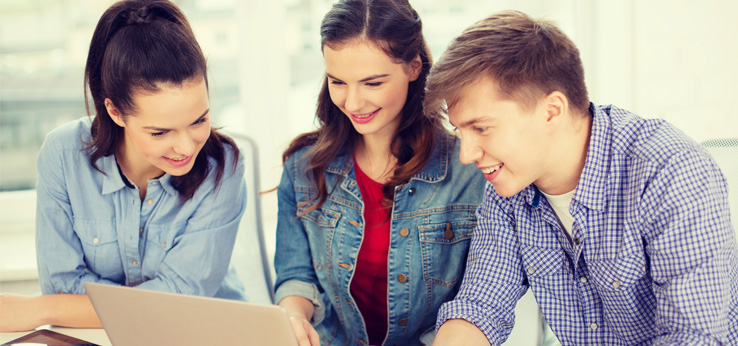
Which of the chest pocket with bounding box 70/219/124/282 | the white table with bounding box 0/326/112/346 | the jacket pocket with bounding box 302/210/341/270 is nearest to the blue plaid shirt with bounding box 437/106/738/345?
the jacket pocket with bounding box 302/210/341/270

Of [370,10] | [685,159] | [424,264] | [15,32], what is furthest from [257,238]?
[15,32]

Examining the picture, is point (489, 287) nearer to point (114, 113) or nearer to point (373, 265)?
point (373, 265)

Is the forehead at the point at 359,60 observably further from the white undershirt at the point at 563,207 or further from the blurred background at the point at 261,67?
the blurred background at the point at 261,67

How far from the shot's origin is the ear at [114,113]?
1.32 m

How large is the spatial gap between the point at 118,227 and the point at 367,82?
0.66 m

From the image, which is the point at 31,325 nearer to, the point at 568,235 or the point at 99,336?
the point at 99,336

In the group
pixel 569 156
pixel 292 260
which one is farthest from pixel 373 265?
pixel 569 156

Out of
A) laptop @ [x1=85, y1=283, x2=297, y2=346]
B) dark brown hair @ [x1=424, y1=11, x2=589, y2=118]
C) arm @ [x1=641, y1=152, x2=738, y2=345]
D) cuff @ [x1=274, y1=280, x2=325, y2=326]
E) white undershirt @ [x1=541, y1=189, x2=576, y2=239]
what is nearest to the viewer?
laptop @ [x1=85, y1=283, x2=297, y2=346]

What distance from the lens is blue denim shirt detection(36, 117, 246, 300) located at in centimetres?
138

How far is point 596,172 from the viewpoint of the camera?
1.08 metres

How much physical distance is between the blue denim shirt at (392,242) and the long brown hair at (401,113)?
1.0 inches

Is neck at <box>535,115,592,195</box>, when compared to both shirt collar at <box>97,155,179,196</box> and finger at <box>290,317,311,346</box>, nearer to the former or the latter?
finger at <box>290,317,311,346</box>

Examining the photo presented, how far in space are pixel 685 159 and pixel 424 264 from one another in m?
0.61

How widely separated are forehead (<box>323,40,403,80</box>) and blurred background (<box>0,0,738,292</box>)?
86 centimetres
